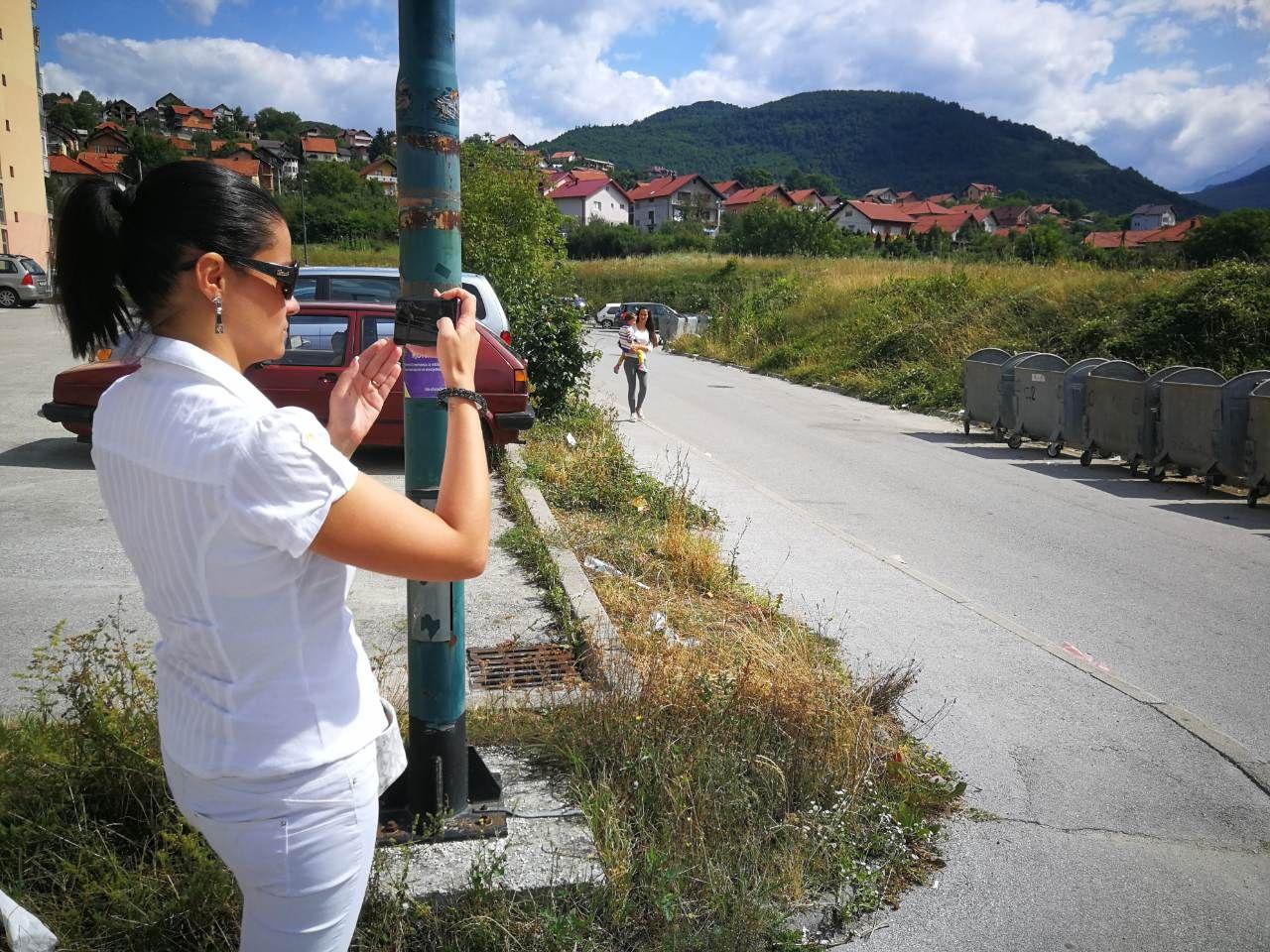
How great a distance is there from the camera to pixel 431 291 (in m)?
2.94

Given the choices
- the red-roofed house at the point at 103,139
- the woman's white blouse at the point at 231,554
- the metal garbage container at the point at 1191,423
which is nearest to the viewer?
the woman's white blouse at the point at 231,554

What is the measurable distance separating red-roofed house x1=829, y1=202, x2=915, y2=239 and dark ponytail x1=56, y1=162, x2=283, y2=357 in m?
149

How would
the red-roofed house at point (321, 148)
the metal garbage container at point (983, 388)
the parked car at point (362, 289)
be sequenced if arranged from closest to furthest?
the parked car at point (362, 289), the metal garbage container at point (983, 388), the red-roofed house at point (321, 148)

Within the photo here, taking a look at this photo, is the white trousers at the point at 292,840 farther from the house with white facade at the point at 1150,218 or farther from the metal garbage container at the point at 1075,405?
the house with white facade at the point at 1150,218

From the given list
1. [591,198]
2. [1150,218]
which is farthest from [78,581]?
[1150,218]

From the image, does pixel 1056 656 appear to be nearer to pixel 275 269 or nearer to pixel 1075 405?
pixel 275 269

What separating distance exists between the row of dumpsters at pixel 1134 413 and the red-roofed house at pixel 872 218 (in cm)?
13493

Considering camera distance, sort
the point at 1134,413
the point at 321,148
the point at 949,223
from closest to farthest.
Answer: the point at 1134,413
the point at 949,223
the point at 321,148

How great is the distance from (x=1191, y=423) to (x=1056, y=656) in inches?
268

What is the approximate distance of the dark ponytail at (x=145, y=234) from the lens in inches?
62.2

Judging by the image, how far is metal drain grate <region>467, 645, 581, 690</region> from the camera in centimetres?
473

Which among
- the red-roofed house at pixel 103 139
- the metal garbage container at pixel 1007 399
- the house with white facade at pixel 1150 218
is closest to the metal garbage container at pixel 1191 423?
the metal garbage container at pixel 1007 399

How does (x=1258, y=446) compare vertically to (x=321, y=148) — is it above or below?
below

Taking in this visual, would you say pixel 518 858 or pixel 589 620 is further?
pixel 589 620
